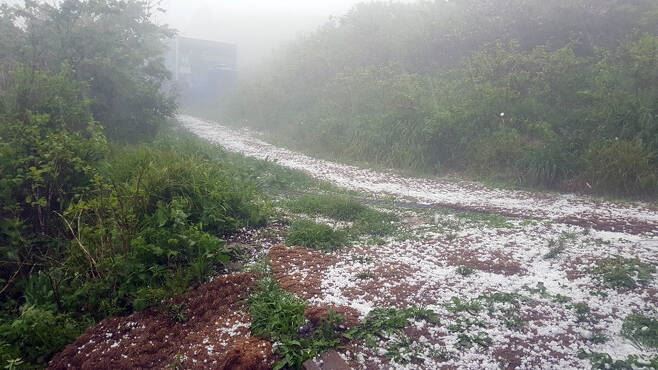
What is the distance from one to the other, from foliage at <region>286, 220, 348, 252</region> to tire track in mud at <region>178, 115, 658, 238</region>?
2.28 meters

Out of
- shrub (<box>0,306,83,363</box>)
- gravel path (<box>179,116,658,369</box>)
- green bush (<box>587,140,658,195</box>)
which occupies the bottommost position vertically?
shrub (<box>0,306,83,363</box>)

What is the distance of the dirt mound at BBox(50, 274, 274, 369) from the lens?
11.0ft

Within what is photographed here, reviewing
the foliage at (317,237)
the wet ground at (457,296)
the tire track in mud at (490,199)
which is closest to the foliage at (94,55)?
the tire track in mud at (490,199)

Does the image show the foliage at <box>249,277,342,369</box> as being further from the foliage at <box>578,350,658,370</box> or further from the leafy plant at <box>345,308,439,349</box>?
the foliage at <box>578,350,658,370</box>

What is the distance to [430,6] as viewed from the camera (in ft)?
59.0

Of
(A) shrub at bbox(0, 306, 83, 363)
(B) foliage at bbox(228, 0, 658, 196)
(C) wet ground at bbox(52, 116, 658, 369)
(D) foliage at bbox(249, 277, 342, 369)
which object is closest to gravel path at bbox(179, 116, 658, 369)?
(C) wet ground at bbox(52, 116, 658, 369)

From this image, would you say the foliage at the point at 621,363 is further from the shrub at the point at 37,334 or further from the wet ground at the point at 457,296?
the shrub at the point at 37,334

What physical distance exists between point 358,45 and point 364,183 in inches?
412

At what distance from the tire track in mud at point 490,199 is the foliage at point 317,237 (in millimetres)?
2278

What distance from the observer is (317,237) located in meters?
5.34

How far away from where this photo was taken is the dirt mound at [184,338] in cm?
334

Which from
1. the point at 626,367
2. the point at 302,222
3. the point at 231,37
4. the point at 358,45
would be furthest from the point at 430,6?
the point at 231,37

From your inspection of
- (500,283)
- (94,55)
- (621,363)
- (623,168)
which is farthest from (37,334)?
(94,55)

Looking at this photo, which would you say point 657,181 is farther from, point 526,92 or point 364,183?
point 364,183
